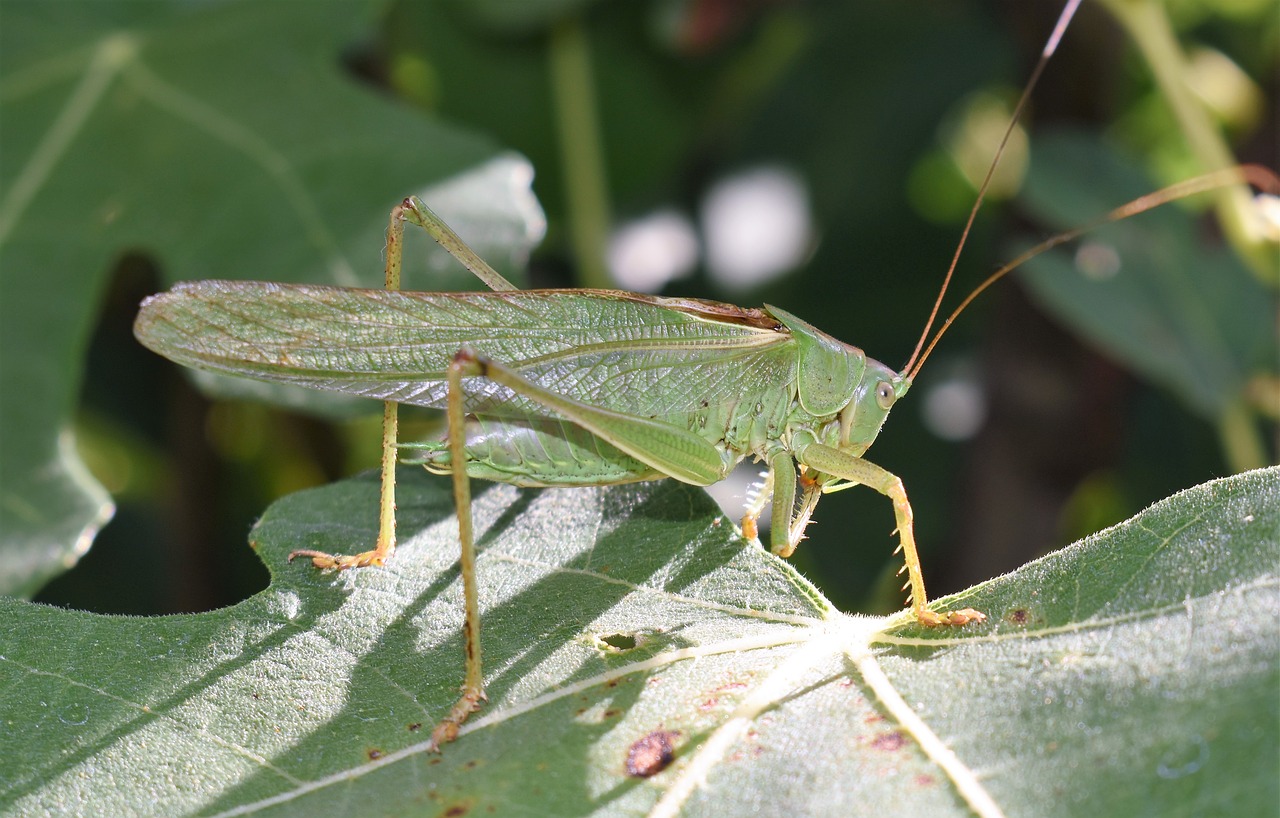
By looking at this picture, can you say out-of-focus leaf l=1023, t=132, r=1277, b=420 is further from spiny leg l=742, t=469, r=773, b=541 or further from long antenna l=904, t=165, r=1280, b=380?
spiny leg l=742, t=469, r=773, b=541

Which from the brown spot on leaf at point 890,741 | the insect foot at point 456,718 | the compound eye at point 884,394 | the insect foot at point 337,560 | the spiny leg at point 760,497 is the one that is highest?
the compound eye at point 884,394

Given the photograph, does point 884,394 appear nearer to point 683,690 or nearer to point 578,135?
point 683,690

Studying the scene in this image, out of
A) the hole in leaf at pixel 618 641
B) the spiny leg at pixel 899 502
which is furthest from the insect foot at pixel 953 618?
the hole in leaf at pixel 618 641

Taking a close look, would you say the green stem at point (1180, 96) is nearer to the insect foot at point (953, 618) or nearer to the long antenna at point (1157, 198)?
the long antenna at point (1157, 198)

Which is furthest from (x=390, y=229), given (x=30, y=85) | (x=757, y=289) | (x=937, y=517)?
(x=937, y=517)

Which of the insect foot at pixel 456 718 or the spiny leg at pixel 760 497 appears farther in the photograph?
the spiny leg at pixel 760 497

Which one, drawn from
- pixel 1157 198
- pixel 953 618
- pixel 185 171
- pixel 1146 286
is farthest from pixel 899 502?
pixel 185 171

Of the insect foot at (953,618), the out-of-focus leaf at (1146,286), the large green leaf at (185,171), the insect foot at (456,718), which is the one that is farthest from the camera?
the out-of-focus leaf at (1146,286)

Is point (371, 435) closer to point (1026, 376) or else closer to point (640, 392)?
point (640, 392)
